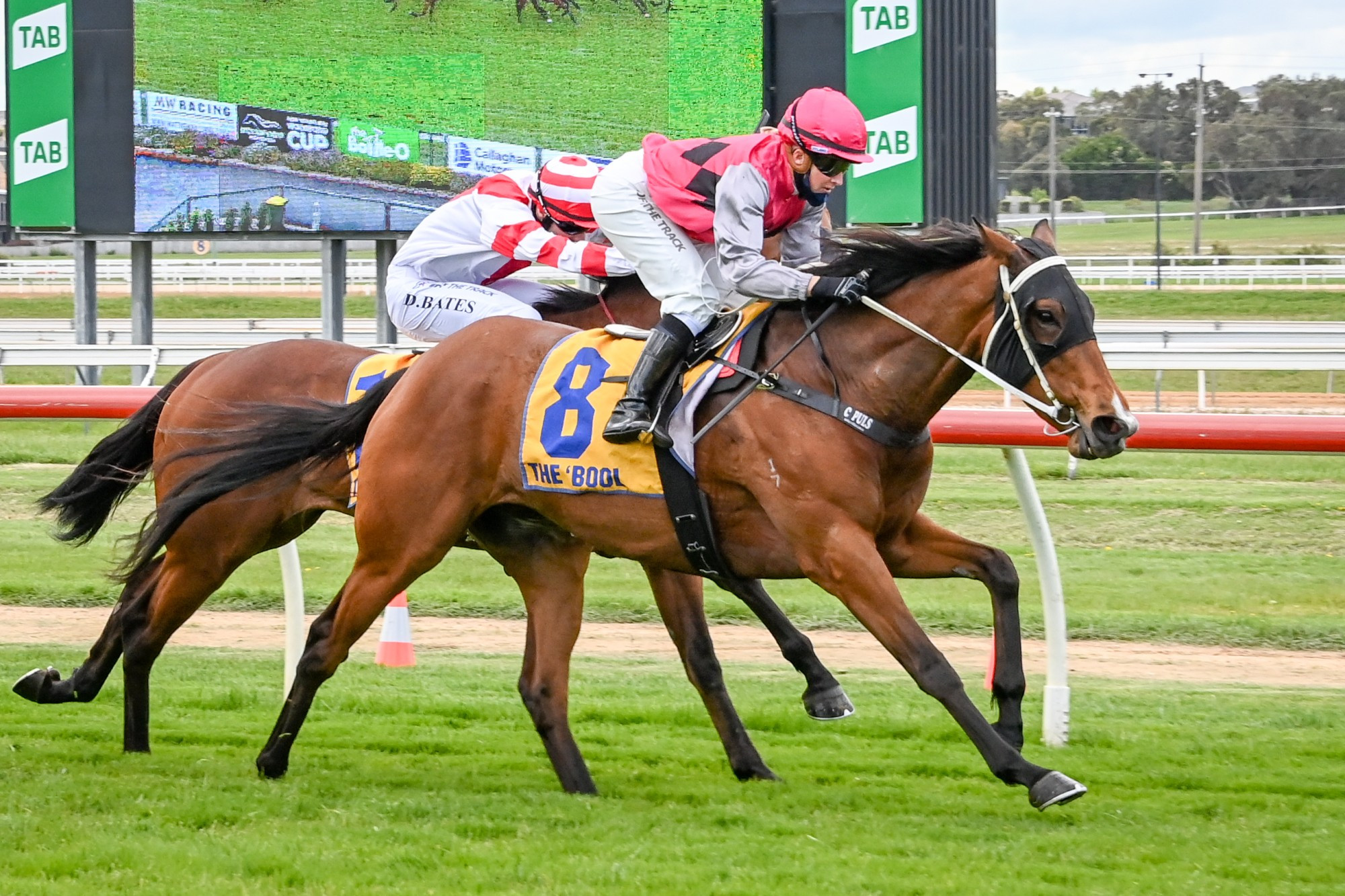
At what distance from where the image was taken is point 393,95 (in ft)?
43.7

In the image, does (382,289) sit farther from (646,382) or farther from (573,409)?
(646,382)

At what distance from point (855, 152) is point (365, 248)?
37.6 m

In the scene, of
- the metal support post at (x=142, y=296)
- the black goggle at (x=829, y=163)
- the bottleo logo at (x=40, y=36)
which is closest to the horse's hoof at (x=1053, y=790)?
the black goggle at (x=829, y=163)

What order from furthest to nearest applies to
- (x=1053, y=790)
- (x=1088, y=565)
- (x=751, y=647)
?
(x=1088, y=565) < (x=751, y=647) < (x=1053, y=790)

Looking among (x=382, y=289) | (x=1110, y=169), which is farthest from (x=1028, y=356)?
(x=1110, y=169)

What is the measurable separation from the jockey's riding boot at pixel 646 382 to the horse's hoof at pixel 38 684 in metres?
2.22

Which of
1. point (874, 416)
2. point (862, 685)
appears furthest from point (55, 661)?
point (874, 416)

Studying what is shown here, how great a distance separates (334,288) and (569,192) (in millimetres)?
10342

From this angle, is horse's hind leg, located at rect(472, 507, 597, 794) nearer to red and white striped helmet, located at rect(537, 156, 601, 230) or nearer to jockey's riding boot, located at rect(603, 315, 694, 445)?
jockey's riding boot, located at rect(603, 315, 694, 445)

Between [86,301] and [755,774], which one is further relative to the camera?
[86,301]

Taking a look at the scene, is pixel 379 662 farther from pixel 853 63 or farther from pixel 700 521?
pixel 853 63

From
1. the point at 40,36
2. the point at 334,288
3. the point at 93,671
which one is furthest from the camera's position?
the point at 334,288

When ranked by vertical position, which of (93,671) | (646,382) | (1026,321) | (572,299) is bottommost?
(93,671)

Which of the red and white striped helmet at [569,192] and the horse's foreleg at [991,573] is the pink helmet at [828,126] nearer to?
the horse's foreleg at [991,573]
